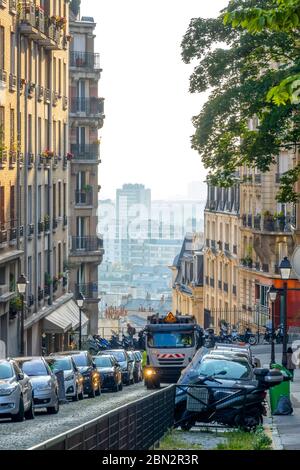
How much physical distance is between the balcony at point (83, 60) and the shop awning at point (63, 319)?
2467 centimetres

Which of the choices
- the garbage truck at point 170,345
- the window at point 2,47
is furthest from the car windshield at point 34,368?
the window at point 2,47

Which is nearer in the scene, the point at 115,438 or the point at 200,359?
the point at 115,438

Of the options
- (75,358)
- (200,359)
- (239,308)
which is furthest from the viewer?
(239,308)

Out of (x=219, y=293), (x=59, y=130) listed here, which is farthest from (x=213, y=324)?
(x=59, y=130)

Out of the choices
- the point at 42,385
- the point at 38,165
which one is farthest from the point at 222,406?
the point at 38,165

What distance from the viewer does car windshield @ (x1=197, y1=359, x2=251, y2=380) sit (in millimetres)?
27984

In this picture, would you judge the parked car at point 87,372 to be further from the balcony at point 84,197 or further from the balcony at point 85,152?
the balcony at point 85,152

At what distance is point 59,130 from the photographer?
7956cm

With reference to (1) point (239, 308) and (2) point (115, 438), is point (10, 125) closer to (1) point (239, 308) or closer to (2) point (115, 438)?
(2) point (115, 438)

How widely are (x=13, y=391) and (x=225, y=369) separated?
4.72m

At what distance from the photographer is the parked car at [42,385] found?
34.8m

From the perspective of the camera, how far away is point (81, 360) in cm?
4541
